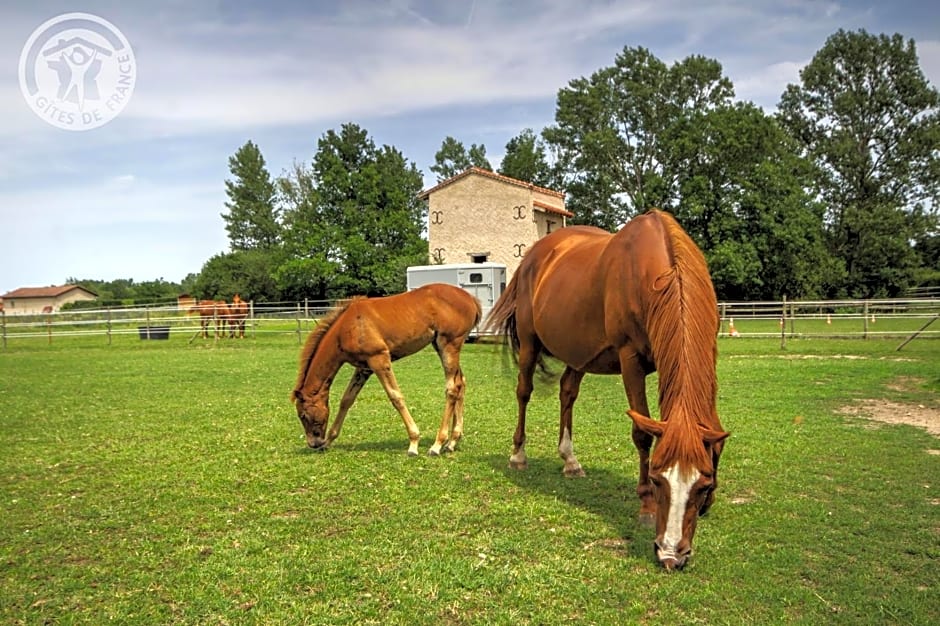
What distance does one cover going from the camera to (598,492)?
524 centimetres

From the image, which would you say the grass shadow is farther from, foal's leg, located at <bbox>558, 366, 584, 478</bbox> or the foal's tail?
foal's leg, located at <bbox>558, 366, 584, 478</bbox>

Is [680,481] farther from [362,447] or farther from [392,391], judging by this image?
[362,447]

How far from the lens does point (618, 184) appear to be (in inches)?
1668

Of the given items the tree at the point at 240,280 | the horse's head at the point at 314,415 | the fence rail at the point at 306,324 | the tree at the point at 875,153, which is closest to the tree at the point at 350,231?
the tree at the point at 240,280

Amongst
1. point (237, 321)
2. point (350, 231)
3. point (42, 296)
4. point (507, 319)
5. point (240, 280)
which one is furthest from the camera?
point (42, 296)

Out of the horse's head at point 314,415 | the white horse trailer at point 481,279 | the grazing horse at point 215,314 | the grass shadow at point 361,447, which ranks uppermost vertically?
the white horse trailer at point 481,279

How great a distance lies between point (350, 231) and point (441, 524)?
1564 inches

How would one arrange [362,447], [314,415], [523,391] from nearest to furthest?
[523,391] → [314,415] → [362,447]

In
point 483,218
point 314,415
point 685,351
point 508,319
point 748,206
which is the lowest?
point 314,415

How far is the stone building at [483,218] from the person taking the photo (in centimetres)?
3300

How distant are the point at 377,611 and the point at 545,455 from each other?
12.1 ft

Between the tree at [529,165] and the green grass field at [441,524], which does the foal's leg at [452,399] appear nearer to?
the green grass field at [441,524]

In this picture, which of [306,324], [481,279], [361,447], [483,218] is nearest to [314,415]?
[361,447]

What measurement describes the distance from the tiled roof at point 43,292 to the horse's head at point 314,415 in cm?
8845
